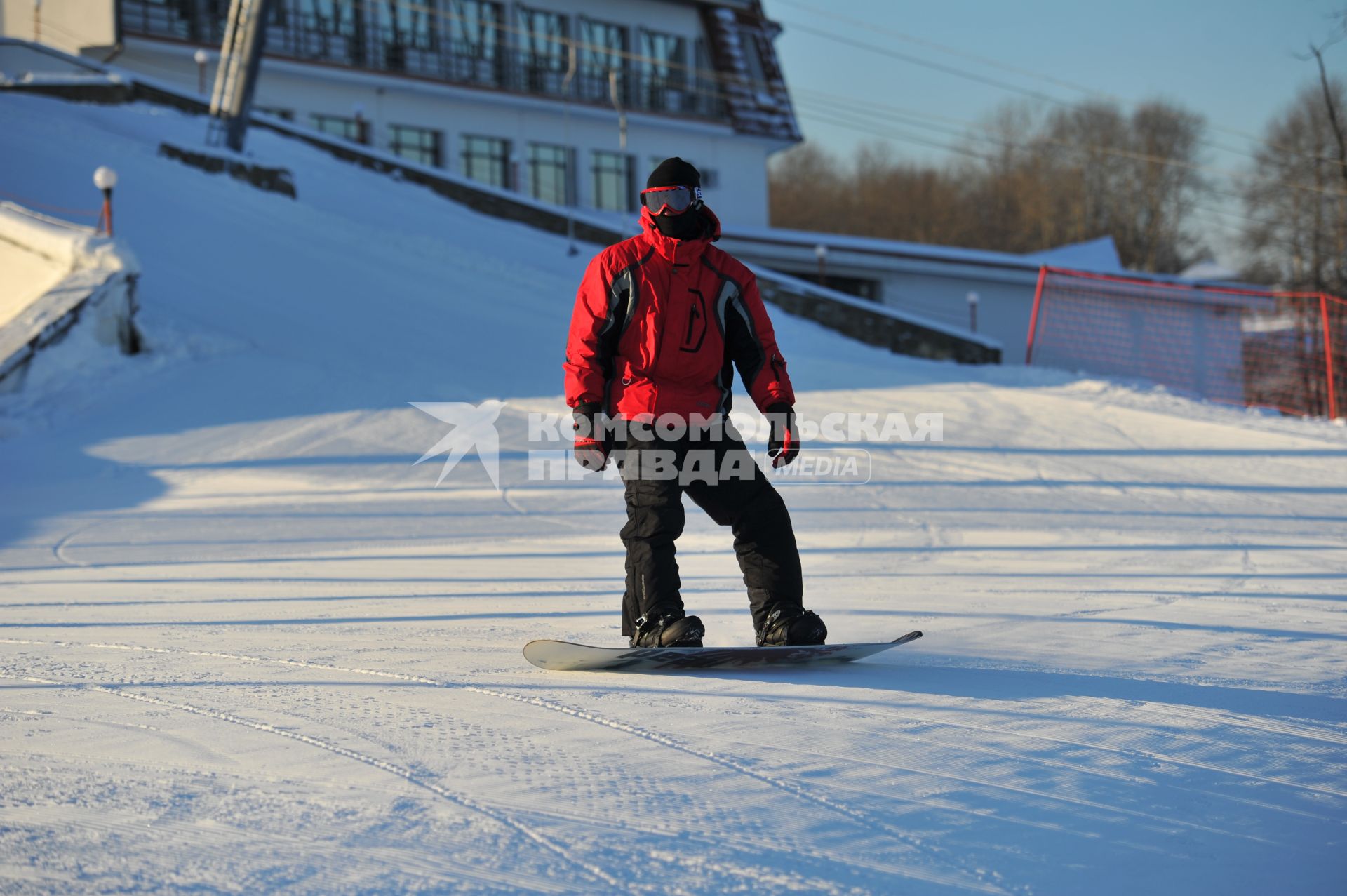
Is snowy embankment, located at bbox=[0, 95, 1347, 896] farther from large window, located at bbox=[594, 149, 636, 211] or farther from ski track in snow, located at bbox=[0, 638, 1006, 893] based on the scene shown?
large window, located at bbox=[594, 149, 636, 211]

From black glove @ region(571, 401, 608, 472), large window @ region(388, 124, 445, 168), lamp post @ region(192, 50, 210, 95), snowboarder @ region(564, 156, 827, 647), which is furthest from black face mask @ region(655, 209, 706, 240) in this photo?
large window @ region(388, 124, 445, 168)

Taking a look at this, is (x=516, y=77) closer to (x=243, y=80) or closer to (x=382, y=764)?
(x=243, y=80)

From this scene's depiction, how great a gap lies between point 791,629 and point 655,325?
1.06 meters

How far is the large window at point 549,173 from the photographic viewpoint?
34.6 m

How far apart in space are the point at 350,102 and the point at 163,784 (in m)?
31.3

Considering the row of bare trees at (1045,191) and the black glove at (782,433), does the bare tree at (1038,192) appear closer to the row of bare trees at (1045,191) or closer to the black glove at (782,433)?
the row of bare trees at (1045,191)

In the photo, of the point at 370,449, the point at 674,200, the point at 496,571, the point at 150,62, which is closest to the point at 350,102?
the point at 150,62

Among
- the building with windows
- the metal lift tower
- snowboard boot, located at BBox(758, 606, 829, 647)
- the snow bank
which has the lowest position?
snowboard boot, located at BBox(758, 606, 829, 647)

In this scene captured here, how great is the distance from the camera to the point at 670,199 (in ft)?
12.5

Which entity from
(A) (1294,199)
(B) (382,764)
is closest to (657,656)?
(B) (382,764)

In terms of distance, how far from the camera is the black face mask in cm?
382

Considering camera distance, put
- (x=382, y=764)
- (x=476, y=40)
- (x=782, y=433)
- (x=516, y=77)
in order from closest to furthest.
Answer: (x=382, y=764) < (x=782, y=433) < (x=476, y=40) < (x=516, y=77)

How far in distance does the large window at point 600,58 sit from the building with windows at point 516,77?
6 cm

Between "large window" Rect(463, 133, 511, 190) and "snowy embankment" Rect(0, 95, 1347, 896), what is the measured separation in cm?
2288
